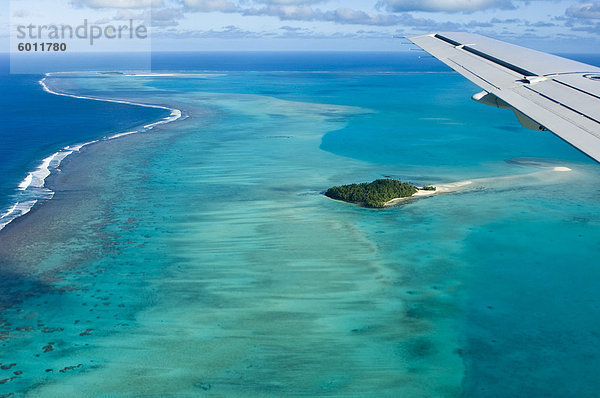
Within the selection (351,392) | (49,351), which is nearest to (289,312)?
(351,392)

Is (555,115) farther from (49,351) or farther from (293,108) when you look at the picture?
(293,108)

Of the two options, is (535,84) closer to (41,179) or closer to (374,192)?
(374,192)

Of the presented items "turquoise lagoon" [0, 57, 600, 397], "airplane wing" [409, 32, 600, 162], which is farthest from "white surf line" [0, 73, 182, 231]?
"airplane wing" [409, 32, 600, 162]

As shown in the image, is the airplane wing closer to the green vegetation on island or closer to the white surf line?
the green vegetation on island

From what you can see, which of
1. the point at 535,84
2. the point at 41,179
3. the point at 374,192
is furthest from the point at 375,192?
the point at 41,179

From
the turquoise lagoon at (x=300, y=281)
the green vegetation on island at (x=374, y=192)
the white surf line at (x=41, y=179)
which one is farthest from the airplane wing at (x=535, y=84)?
the white surf line at (x=41, y=179)
